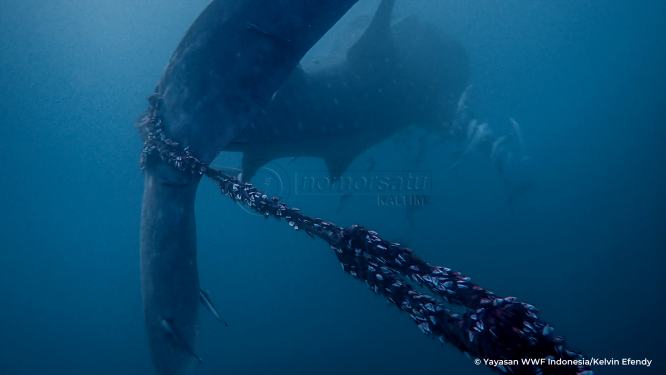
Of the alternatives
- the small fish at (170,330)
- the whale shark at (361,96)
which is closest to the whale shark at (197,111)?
the small fish at (170,330)

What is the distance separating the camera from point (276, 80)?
147 inches

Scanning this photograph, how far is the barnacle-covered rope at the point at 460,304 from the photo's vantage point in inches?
49.1

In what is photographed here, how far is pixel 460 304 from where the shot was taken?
4.99 ft

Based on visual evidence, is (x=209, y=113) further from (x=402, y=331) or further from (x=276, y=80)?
(x=402, y=331)

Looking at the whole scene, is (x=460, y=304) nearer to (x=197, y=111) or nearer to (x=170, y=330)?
(x=170, y=330)

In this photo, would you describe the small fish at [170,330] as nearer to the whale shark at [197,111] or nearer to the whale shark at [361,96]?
the whale shark at [197,111]

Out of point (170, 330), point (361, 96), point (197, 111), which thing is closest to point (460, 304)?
point (170, 330)

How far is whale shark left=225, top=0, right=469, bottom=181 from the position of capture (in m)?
5.19

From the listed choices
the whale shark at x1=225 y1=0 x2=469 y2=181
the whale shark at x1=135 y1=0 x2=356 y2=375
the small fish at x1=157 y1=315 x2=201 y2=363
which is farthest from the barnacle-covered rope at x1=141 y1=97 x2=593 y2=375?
the whale shark at x1=225 y1=0 x2=469 y2=181

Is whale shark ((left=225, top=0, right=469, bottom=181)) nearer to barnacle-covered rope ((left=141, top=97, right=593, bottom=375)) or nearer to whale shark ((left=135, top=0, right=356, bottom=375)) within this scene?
whale shark ((left=135, top=0, right=356, bottom=375))

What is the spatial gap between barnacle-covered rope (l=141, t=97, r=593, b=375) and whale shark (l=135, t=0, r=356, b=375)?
6.60 ft

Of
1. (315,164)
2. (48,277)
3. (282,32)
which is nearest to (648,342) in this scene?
(315,164)

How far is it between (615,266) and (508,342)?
77.2 ft

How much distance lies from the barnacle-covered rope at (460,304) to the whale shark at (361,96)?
10.4 ft
